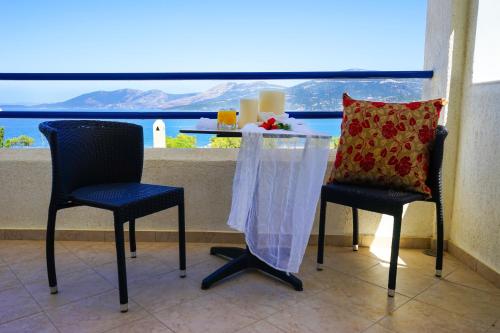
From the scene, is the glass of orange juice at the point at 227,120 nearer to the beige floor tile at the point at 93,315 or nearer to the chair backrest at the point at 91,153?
the chair backrest at the point at 91,153

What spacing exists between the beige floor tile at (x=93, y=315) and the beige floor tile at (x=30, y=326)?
26 mm

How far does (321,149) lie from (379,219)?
102 cm

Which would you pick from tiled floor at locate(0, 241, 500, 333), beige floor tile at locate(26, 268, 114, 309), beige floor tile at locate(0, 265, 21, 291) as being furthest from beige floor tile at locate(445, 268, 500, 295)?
beige floor tile at locate(0, 265, 21, 291)

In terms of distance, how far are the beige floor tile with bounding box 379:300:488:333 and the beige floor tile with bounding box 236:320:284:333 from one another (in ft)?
1.46

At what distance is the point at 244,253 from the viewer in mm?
2129

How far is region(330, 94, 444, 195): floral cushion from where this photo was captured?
1956 mm

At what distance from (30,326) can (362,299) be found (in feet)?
4.68

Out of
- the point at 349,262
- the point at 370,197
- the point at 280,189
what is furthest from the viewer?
the point at 349,262

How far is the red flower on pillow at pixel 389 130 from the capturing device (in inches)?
78.7

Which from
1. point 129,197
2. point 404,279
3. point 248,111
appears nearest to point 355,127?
point 248,111

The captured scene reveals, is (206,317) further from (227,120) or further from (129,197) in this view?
(227,120)

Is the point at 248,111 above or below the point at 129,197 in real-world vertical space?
above

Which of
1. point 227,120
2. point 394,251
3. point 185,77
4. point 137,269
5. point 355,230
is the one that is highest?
point 185,77

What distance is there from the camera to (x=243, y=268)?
6.79 ft
